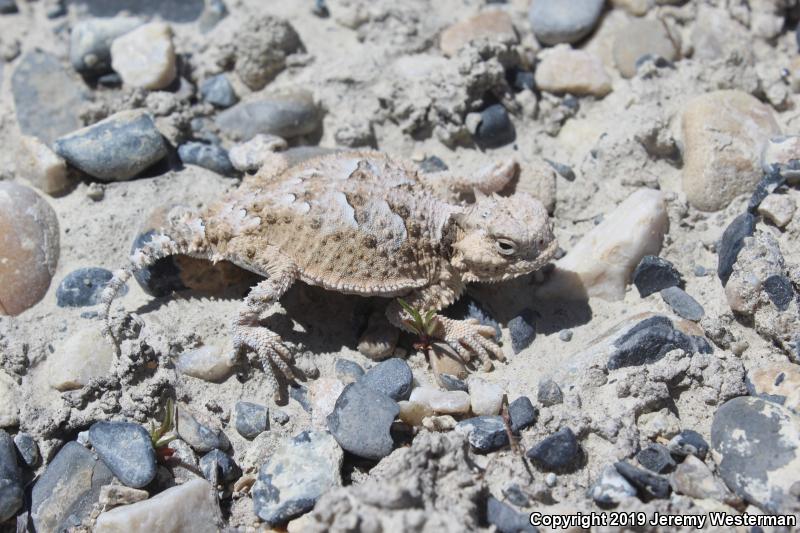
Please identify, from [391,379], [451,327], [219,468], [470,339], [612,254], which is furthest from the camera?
[612,254]

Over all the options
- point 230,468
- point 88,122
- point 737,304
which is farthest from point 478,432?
point 88,122

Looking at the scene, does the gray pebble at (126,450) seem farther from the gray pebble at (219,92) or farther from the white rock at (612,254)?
the gray pebble at (219,92)

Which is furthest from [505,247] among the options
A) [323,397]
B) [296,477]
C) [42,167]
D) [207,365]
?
[42,167]

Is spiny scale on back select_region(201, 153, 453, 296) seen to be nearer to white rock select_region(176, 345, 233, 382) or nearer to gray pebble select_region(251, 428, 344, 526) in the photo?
white rock select_region(176, 345, 233, 382)

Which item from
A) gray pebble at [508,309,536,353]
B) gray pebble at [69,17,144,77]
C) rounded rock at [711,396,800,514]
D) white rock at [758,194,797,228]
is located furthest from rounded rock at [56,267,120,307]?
white rock at [758,194,797,228]

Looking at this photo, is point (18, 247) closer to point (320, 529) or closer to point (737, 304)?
point (320, 529)

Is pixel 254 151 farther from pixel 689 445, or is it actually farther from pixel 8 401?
pixel 689 445

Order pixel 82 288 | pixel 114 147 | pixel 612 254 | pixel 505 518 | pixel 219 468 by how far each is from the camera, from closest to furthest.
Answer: pixel 505 518 < pixel 219 468 < pixel 612 254 < pixel 82 288 < pixel 114 147
